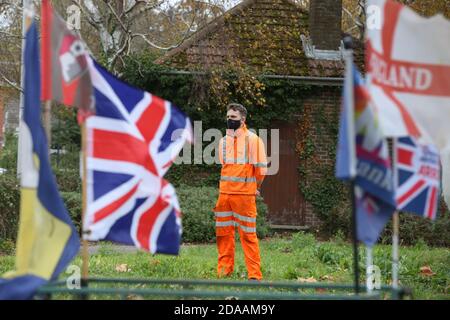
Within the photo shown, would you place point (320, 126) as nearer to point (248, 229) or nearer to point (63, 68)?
point (248, 229)

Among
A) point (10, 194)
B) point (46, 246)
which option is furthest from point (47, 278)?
point (10, 194)

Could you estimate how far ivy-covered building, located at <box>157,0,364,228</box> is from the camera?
59.0 ft

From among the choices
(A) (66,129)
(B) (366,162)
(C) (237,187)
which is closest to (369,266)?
(B) (366,162)

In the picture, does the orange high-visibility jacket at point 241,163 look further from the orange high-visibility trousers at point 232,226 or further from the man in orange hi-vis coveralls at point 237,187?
the orange high-visibility trousers at point 232,226

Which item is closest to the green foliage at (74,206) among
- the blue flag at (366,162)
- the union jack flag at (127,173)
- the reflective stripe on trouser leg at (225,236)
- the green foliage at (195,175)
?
the green foliage at (195,175)

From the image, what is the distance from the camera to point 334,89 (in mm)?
18375

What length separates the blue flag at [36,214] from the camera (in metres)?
4.86

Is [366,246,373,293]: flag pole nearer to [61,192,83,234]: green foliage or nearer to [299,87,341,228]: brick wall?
[61,192,83,234]: green foliage

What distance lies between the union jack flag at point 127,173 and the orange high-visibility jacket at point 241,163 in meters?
3.89

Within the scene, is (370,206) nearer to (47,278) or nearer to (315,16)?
(47,278)

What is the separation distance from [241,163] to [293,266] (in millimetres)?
1906

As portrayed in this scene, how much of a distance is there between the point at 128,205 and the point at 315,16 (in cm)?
1448

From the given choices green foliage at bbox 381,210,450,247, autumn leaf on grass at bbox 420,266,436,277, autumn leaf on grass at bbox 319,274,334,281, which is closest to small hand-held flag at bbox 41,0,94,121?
autumn leaf on grass at bbox 319,274,334,281

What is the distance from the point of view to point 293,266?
1029 centimetres
